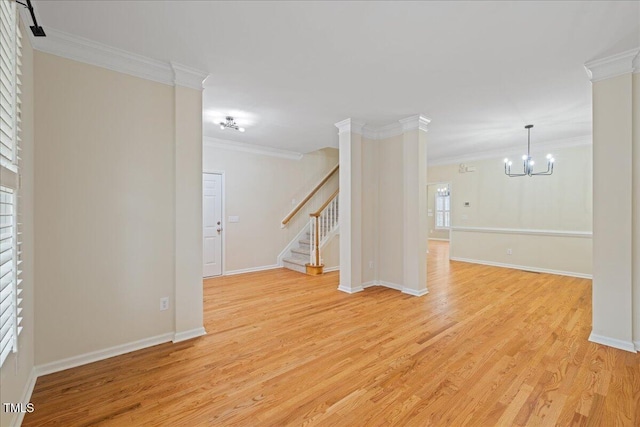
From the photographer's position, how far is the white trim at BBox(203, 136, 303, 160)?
540cm

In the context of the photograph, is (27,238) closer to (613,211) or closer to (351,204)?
(351,204)

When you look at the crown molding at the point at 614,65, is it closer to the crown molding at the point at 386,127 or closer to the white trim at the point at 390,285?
the crown molding at the point at 386,127

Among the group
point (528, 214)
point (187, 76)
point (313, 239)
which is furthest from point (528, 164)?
point (187, 76)

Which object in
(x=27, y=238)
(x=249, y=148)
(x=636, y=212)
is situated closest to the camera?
(x=27, y=238)

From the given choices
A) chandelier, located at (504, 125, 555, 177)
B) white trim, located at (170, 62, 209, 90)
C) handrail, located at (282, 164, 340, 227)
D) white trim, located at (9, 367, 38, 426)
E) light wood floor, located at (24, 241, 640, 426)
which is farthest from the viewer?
handrail, located at (282, 164, 340, 227)

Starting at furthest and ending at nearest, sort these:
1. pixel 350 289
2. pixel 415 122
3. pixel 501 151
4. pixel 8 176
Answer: pixel 501 151 → pixel 350 289 → pixel 415 122 → pixel 8 176

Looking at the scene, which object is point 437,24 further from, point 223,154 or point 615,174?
point 223,154

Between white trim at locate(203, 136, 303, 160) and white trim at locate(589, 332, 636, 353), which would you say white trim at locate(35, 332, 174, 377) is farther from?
white trim at locate(589, 332, 636, 353)

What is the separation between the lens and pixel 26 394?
1.87 m

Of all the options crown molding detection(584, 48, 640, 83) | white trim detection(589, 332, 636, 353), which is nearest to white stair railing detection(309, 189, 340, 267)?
white trim detection(589, 332, 636, 353)

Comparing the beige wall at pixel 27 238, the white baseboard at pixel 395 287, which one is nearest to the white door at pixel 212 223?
the white baseboard at pixel 395 287

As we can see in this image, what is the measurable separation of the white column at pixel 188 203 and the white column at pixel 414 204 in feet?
9.73

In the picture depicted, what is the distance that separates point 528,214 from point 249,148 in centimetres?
610

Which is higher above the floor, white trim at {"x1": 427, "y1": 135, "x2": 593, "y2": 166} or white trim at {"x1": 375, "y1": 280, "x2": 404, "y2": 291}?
white trim at {"x1": 427, "y1": 135, "x2": 593, "y2": 166}
